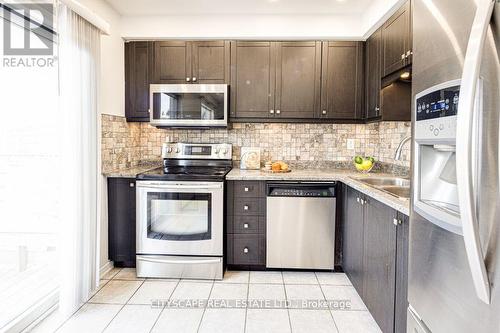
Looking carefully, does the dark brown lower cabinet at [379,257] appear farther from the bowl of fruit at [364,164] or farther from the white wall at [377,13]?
the white wall at [377,13]

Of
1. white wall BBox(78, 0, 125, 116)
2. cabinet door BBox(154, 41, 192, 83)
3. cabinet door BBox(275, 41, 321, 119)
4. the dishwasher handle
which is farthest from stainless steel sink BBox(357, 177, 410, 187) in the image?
white wall BBox(78, 0, 125, 116)

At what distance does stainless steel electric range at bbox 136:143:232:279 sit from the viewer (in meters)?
2.76

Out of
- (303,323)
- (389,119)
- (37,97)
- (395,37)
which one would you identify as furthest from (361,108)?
(37,97)

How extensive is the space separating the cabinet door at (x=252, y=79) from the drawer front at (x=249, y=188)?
0.73 metres

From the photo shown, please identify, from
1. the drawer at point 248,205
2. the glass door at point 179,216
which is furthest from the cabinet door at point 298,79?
the glass door at point 179,216

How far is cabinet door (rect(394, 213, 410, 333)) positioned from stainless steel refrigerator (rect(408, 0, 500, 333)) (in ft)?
1.09

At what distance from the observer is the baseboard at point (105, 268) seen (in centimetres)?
278

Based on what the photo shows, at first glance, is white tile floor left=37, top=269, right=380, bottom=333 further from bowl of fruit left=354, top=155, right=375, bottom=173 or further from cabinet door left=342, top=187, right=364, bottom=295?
bowl of fruit left=354, top=155, right=375, bottom=173

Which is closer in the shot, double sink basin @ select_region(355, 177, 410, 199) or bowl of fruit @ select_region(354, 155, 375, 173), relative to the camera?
double sink basin @ select_region(355, 177, 410, 199)

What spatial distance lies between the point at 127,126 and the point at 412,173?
2.82 meters

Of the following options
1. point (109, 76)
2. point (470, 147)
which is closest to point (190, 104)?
point (109, 76)

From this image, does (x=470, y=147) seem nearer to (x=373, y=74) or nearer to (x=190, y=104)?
(x=373, y=74)

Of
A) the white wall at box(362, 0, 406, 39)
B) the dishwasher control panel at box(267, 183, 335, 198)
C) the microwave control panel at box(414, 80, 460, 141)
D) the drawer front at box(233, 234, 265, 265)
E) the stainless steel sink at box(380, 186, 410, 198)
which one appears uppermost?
the white wall at box(362, 0, 406, 39)

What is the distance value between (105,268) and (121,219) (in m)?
0.45
